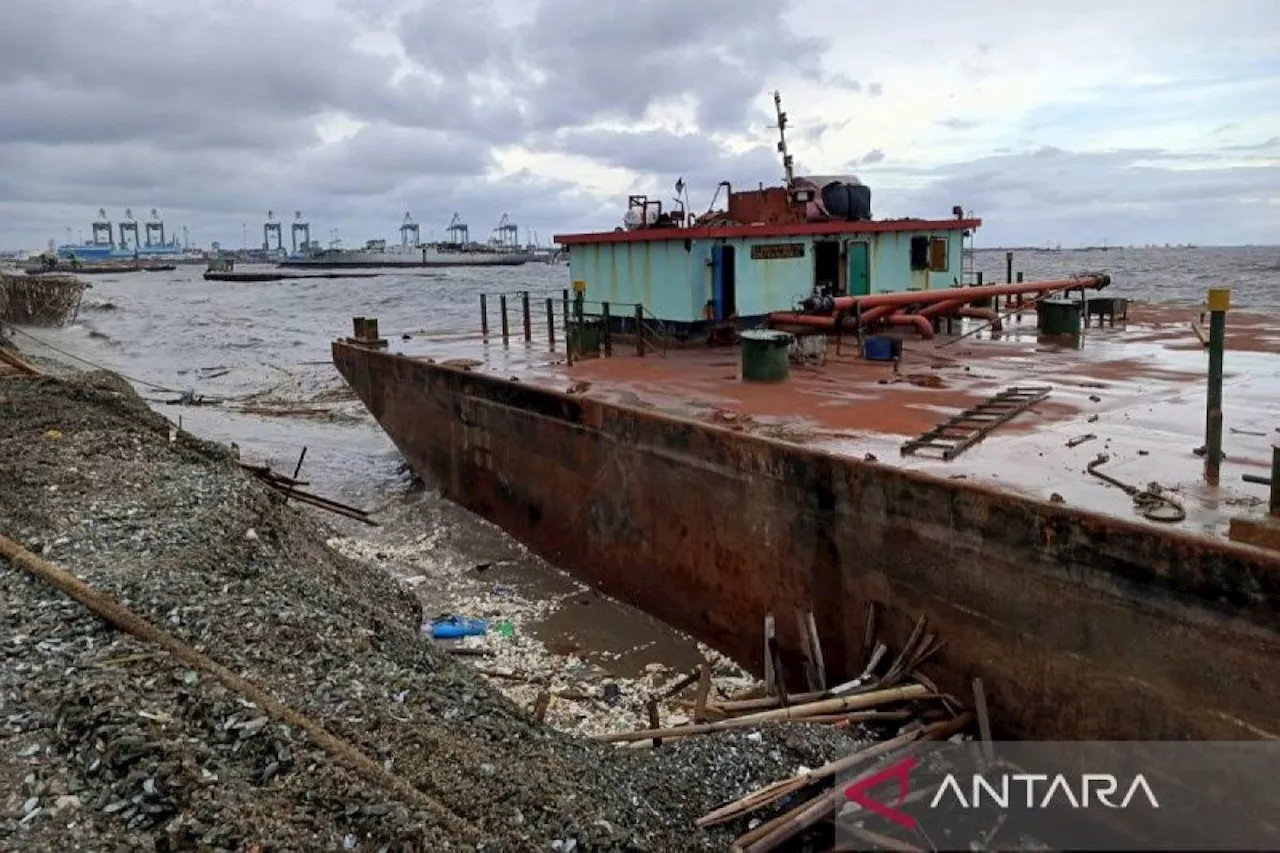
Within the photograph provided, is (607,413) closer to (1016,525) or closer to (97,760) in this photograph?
(1016,525)

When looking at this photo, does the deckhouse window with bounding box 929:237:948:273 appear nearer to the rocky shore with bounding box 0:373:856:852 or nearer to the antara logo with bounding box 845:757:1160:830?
the antara logo with bounding box 845:757:1160:830

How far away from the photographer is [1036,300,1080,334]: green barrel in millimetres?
14516

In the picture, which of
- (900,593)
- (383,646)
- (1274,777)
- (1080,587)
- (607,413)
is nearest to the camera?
(1274,777)

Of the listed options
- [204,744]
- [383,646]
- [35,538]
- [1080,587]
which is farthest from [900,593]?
[35,538]

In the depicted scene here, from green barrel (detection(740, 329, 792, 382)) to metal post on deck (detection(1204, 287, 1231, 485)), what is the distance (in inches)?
211

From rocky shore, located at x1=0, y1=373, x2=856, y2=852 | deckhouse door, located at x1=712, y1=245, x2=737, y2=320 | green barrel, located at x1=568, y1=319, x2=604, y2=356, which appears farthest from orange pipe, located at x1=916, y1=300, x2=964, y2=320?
rocky shore, located at x1=0, y1=373, x2=856, y2=852

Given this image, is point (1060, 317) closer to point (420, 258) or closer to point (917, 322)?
point (917, 322)

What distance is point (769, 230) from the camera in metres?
14.9

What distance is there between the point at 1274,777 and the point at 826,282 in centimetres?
1196

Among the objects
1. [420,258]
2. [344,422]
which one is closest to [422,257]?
[420,258]

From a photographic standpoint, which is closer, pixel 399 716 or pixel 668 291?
pixel 399 716

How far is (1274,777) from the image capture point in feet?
17.1

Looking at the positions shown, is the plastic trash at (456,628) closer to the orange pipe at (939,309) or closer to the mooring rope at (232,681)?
the mooring rope at (232,681)

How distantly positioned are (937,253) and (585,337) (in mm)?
7214
